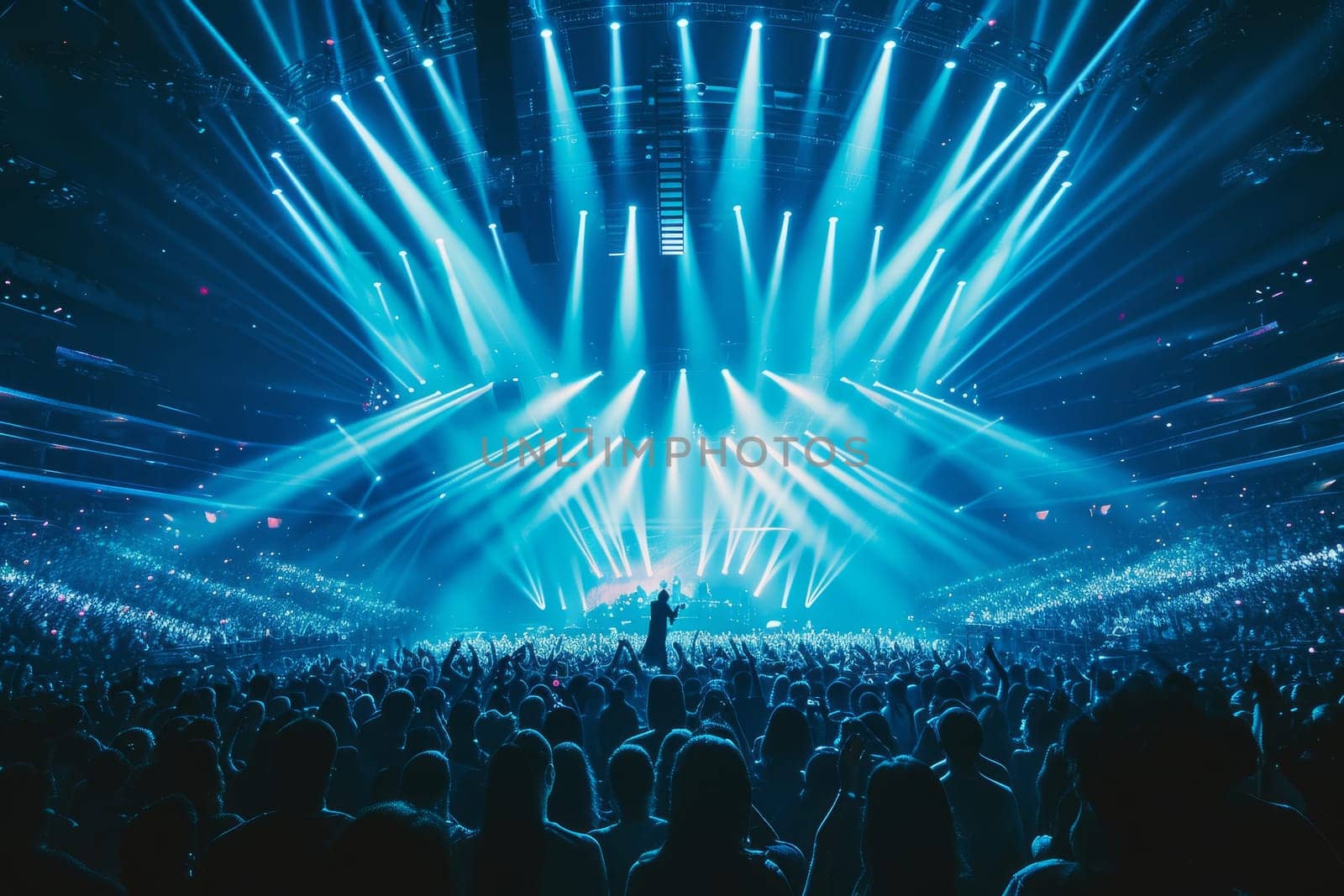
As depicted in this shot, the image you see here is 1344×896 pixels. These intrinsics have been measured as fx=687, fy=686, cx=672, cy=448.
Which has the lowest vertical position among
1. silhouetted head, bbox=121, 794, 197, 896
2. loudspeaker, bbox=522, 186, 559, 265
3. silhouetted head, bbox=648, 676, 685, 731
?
silhouetted head, bbox=121, 794, 197, 896

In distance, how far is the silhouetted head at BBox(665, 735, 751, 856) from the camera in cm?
199

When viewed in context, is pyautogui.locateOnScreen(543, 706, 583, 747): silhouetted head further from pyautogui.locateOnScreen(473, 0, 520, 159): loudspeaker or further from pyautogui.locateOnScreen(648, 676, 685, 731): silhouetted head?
pyautogui.locateOnScreen(473, 0, 520, 159): loudspeaker

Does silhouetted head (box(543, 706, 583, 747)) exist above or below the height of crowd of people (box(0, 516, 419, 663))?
below

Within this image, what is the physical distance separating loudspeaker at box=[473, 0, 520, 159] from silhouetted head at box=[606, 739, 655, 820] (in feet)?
29.2

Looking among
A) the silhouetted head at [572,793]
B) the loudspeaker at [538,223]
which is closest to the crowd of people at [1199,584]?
the silhouetted head at [572,793]

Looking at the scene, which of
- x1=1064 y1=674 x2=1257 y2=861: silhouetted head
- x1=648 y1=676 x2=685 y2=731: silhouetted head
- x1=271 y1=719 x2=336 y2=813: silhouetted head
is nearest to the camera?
x1=1064 y1=674 x2=1257 y2=861: silhouetted head

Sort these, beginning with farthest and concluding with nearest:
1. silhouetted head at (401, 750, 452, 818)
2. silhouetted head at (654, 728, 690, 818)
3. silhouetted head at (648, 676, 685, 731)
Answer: silhouetted head at (648, 676, 685, 731) → silhouetted head at (654, 728, 690, 818) → silhouetted head at (401, 750, 452, 818)

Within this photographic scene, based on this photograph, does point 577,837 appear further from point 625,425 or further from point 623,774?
point 625,425

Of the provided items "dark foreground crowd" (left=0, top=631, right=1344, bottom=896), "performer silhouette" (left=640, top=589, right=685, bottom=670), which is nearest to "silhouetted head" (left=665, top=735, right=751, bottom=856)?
"dark foreground crowd" (left=0, top=631, right=1344, bottom=896)

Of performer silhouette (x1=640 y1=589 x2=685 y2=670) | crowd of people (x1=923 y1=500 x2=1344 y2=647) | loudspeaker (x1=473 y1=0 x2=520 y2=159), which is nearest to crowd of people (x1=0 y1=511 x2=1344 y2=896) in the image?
performer silhouette (x1=640 y1=589 x2=685 y2=670)

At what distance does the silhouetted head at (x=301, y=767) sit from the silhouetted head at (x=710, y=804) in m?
1.31

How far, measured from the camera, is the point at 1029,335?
2227 cm

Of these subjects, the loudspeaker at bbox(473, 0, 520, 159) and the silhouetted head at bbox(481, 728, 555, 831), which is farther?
the loudspeaker at bbox(473, 0, 520, 159)

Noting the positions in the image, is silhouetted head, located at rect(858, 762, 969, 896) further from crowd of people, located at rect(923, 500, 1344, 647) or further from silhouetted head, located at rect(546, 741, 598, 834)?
crowd of people, located at rect(923, 500, 1344, 647)
